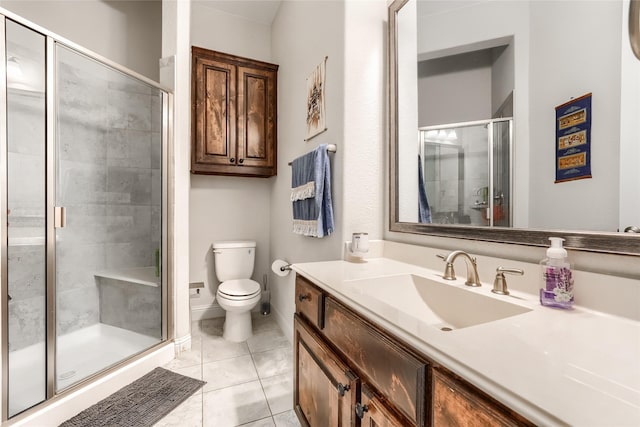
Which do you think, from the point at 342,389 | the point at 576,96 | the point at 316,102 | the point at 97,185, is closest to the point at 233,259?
the point at 97,185

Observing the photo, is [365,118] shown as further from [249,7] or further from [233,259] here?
[249,7]

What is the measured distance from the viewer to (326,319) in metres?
0.96

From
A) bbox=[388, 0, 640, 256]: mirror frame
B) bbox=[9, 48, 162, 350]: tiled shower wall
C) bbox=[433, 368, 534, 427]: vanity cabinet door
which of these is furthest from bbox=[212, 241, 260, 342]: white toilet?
bbox=[433, 368, 534, 427]: vanity cabinet door

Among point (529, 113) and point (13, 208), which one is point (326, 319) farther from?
point (13, 208)

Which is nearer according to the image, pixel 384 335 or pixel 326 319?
pixel 384 335

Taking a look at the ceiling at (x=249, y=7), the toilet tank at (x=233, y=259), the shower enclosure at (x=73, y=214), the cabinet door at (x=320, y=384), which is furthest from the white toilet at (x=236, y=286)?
the ceiling at (x=249, y=7)

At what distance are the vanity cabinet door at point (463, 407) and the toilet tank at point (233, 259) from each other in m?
2.19

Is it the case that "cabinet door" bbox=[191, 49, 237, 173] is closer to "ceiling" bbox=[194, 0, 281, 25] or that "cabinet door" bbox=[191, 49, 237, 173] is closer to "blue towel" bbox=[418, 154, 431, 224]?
"ceiling" bbox=[194, 0, 281, 25]

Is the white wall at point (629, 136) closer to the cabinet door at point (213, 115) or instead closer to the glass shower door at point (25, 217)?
the glass shower door at point (25, 217)

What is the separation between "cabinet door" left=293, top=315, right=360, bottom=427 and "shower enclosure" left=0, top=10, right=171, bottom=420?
119cm

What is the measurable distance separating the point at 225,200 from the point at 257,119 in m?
0.82

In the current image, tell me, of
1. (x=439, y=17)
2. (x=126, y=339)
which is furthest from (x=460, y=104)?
(x=126, y=339)

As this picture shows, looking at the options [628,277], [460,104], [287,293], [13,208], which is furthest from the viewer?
[287,293]

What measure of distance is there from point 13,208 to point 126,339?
3.34 feet
